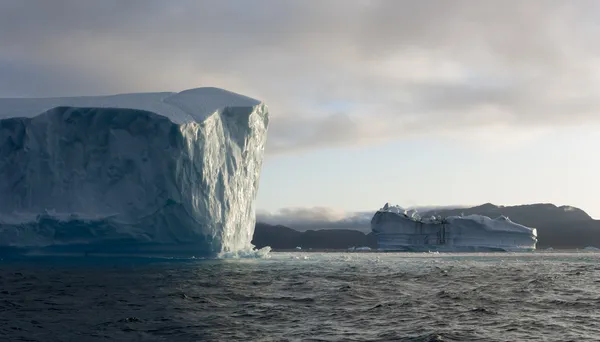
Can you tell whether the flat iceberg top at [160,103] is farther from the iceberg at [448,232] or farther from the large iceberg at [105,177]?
the iceberg at [448,232]

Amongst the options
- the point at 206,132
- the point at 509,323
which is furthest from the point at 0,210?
the point at 509,323

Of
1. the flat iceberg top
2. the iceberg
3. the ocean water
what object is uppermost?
the flat iceberg top

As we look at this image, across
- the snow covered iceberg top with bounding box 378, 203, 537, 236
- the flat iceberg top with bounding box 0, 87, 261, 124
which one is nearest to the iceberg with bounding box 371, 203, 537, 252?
the snow covered iceberg top with bounding box 378, 203, 537, 236

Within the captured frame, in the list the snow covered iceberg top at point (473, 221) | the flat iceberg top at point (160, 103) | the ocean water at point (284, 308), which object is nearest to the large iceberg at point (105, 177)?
the flat iceberg top at point (160, 103)

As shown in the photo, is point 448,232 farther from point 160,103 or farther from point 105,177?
point 105,177

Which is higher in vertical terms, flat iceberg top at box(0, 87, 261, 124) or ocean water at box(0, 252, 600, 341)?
A: flat iceberg top at box(0, 87, 261, 124)

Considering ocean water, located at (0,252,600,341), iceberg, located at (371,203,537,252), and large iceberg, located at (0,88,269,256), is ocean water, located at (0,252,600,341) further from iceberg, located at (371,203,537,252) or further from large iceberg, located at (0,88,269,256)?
iceberg, located at (371,203,537,252)

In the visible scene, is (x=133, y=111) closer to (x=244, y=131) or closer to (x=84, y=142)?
(x=84, y=142)
